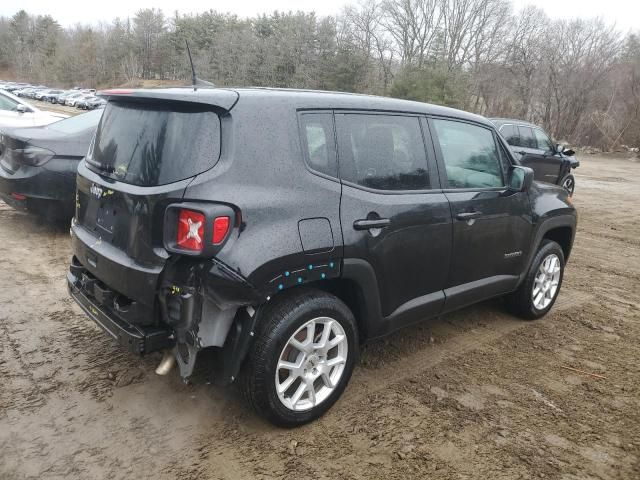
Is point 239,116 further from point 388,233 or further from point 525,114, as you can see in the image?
point 525,114

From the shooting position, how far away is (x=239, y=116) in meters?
2.55

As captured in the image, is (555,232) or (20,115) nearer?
(555,232)

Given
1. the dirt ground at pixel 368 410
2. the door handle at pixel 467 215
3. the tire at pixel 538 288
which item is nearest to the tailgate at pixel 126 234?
the dirt ground at pixel 368 410

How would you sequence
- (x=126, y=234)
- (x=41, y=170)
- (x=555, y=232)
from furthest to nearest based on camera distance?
(x=41, y=170)
(x=555, y=232)
(x=126, y=234)

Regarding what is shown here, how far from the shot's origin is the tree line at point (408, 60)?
3462 centimetres

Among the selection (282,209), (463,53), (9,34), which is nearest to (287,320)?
(282,209)

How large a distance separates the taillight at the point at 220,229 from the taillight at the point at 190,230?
0.19 feet

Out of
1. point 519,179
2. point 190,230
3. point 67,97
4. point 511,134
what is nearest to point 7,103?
point 190,230

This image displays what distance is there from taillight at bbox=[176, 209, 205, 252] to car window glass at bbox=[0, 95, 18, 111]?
9.12 metres

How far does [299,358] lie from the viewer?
2.76m

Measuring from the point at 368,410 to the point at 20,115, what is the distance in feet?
30.1

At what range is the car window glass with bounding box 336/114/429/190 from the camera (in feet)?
9.56

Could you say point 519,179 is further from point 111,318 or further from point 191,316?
point 111,318

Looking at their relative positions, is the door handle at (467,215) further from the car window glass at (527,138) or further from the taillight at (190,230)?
the car window glass at (527,138)
